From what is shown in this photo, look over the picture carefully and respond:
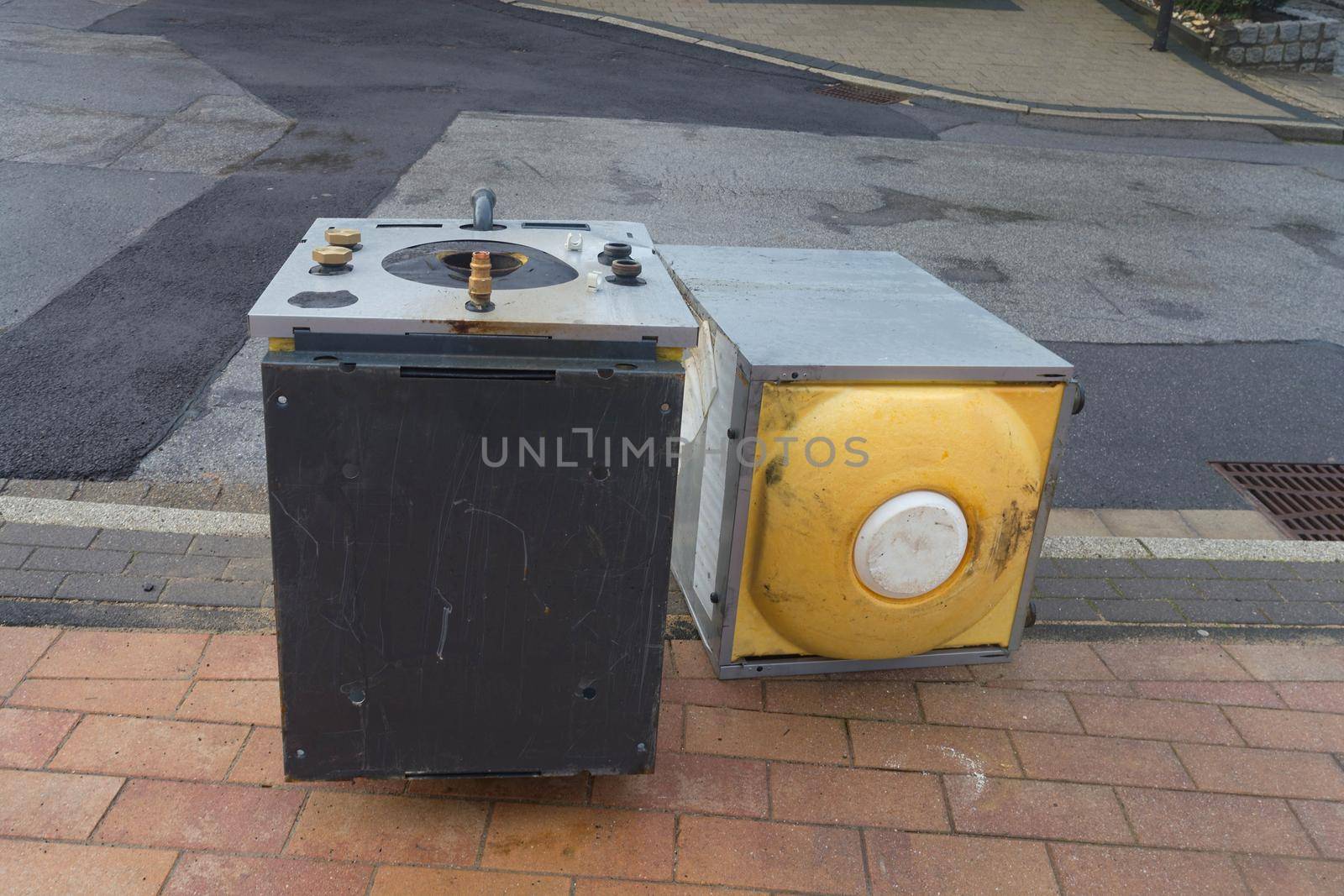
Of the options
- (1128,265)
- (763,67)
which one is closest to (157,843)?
(1128,265)

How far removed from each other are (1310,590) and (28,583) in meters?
4.38

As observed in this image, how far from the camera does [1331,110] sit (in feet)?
43.6

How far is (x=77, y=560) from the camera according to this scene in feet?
11.6

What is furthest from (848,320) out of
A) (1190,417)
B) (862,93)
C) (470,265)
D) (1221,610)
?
(862,93)

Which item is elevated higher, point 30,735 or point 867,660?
point 867,660

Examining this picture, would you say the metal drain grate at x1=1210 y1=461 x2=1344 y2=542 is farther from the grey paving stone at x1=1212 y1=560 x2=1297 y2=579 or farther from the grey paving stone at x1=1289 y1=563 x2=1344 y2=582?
the grey paving stone at x1=1212 y1=560 x2=1297 y2=579

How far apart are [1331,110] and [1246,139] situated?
207cm

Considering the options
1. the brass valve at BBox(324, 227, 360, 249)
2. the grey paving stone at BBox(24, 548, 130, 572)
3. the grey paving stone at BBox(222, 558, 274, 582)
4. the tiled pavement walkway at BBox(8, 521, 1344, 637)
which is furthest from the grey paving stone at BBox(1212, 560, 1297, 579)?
the grey paving stone at BBox(24, 548, 130, 572)

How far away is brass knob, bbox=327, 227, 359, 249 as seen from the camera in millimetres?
2574

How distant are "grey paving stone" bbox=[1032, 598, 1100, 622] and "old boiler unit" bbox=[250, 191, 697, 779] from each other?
1671 mm

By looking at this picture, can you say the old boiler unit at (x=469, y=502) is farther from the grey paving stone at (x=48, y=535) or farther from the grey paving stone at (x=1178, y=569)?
the grey paving stone at (x=1178, y=569)

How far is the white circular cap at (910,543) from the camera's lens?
2783 mm

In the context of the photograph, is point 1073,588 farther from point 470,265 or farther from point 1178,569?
point 470,265

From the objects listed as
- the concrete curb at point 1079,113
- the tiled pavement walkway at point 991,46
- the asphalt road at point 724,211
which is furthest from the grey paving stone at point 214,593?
the tiled pavement walkway at point 991,46
